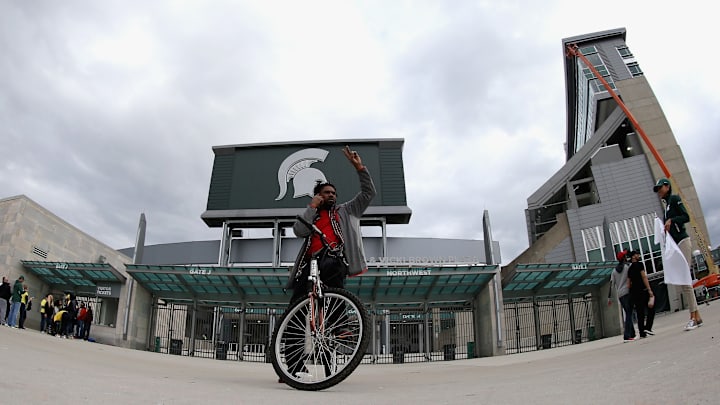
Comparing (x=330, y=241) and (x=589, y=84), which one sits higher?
(x=589, y=84)

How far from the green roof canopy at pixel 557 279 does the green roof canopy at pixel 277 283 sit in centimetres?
137

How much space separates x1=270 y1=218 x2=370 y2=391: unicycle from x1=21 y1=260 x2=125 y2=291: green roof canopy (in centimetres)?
1817

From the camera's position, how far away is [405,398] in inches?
90.7

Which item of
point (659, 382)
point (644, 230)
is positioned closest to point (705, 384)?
point (659, 382)

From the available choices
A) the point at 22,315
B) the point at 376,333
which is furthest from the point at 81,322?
the point at 376,333

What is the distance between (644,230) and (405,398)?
36.6m

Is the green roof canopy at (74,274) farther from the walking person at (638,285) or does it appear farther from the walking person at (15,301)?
the walking person at (638,285)

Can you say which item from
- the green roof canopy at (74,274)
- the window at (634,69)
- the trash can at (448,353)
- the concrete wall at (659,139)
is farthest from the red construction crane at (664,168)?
the green roof canopy at (74,274)

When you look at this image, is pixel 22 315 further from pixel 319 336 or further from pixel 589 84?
pixel 589 84

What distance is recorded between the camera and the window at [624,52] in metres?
44.2

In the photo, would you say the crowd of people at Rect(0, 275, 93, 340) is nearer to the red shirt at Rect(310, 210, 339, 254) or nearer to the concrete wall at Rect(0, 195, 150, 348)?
the concrete wall at Rect(0, 195, 150, 348)

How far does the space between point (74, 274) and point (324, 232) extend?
2055 centimetres

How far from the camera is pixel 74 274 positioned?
64.5 feet

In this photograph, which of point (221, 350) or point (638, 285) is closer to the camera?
point (638, 285)
